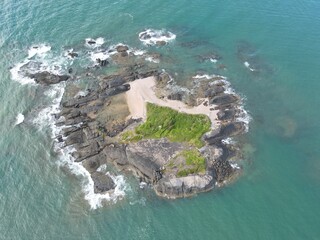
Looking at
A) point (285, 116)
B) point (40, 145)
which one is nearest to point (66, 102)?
point (40, 145)

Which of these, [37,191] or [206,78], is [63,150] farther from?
[206,78]

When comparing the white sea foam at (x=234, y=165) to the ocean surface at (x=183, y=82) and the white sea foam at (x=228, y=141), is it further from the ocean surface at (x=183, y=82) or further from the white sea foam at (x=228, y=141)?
the white sea foam at (x=228, y=141)

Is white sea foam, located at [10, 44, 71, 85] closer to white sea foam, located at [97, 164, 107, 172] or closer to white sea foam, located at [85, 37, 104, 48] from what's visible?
white sea foam, located at [85, 37, 104, 48]

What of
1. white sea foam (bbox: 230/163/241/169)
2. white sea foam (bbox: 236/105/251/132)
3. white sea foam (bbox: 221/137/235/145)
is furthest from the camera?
white sea foam (bbox: 236/105/251/132)

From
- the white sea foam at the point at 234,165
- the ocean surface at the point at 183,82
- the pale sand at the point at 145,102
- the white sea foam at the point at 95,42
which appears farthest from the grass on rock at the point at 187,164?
the white sea foam at the point at 95,42

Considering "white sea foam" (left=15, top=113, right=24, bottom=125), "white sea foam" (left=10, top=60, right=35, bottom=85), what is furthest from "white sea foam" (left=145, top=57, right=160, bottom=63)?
"white sea foam" (left=15, top=113, right=24, bottom=125)
